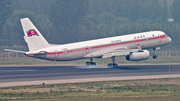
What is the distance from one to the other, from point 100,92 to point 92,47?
89.0 feet

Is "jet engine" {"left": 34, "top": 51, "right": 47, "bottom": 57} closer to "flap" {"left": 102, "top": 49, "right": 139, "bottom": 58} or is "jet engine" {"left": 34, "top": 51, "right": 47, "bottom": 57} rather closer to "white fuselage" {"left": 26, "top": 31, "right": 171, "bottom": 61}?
"white fuselage" {"left": 26, "top": 31, "right": 171, "bottom": 61}

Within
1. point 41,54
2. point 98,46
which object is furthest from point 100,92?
point 98,46

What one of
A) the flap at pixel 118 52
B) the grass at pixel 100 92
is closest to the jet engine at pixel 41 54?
the flap at pixel 118 52

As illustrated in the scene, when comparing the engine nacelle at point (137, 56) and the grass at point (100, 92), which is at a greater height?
the engine nacelle at point (137, 56)

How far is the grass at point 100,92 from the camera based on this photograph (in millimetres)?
28297

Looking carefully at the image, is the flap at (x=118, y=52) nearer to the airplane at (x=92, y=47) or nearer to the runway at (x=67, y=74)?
the airplane at (x=92, y=47)

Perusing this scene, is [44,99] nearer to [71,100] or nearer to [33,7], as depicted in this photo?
[71,100]

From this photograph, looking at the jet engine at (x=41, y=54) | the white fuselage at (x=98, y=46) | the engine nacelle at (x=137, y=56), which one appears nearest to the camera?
the jet engine at (x=41, y=54)

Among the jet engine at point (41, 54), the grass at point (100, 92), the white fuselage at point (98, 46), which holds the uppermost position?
the white fuselage at point (98, 46)

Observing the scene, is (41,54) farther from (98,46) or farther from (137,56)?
(137,56)

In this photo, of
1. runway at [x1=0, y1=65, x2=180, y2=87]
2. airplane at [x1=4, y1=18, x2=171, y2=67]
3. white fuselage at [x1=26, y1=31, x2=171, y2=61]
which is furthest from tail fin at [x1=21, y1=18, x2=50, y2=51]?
runway at [x1=0, y1=65, x2=180, y2=87]

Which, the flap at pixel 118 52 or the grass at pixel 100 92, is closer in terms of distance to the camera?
the grass at pixel 100 92

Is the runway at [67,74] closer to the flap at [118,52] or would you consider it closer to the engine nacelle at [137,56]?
the engine nacelle at [137,56]

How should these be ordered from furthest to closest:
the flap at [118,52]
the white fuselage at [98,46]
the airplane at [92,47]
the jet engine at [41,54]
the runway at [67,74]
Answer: the flap at [118,52] < the white fuselage at [98,46] < the airplane at [92,47] < the jet engine at [41,54] < the runway at [67,74]
